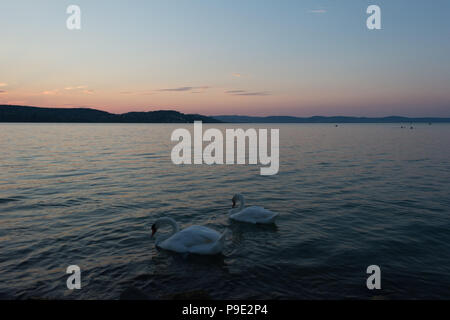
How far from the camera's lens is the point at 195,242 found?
9375mm

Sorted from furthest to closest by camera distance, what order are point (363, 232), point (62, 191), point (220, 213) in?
point (62, 191), point (220, 213), point (363, 232)

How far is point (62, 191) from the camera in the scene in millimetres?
17438

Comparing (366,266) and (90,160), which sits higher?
(90,160)

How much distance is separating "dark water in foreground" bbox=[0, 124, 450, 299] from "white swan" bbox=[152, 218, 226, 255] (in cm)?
31

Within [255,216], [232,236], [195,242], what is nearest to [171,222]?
[195,242]

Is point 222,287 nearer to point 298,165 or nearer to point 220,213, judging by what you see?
point 220,213

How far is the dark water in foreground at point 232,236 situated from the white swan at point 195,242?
1.03 ft

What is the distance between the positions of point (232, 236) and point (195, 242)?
85.9 inches

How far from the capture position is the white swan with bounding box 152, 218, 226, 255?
9189 millimetres

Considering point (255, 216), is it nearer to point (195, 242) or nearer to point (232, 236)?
point (232, 236)

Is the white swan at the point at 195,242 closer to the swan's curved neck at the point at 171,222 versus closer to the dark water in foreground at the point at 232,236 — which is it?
the dark water in foreground at the point at 232,236

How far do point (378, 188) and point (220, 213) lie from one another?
36.1 feet

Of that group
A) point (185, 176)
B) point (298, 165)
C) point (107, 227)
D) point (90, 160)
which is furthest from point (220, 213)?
point (90, 160)
